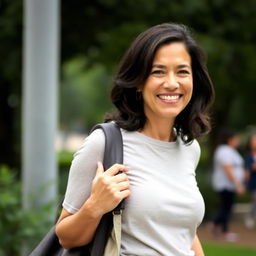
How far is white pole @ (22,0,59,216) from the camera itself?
6.54 meters

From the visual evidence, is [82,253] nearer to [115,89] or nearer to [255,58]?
[115,89]

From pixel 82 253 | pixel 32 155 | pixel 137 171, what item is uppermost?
pixel 137 171

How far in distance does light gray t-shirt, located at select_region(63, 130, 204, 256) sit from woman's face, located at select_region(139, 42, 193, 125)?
122mm

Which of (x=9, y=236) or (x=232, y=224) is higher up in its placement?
(x=9, y=236)

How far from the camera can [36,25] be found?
6.52 metres

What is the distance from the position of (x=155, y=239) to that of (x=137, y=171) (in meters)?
0.25

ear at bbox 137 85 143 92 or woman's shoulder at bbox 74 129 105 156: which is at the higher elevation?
ear at bbox 137 85 143 92

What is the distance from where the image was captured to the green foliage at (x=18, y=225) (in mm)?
6344

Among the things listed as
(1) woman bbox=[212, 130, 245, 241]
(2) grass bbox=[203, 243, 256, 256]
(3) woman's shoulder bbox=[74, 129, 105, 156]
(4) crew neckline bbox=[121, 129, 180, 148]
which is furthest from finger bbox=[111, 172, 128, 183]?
(1) woman bbox=[212, 130, 245, 241]

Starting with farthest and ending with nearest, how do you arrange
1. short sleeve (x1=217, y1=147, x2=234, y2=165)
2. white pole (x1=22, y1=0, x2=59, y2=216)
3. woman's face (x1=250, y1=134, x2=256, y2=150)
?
1. woman's face (x1=250, y1=134, x2=256, y2=150)
2. short sleeve (x1=217, y1=147, x2=234, y2=165)
3. white pole (x1=22, y1=0, x2=59, y2=216)

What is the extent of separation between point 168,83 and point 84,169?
435mm

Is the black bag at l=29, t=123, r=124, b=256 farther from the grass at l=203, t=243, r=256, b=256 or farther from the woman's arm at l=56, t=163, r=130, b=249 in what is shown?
the grass at l=203, t=243, r=256, b=256

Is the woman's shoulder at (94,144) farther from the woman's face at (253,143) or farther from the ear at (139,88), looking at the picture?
the woman's face at (253,143)

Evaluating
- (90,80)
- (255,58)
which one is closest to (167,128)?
(255,58)
